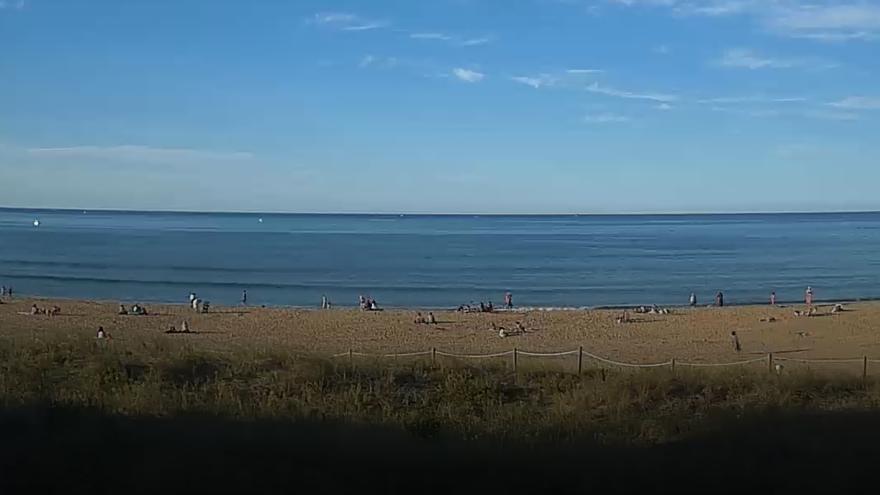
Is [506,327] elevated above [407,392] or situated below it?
below

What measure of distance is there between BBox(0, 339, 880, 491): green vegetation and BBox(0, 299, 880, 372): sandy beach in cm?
992

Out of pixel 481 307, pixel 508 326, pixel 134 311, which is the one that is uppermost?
pixel 134 311

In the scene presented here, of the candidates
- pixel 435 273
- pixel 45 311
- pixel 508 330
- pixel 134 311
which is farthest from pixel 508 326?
pixel 435 273

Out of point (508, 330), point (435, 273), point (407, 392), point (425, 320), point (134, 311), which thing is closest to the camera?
point (407, 392)

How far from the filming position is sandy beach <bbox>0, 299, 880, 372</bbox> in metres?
27.0

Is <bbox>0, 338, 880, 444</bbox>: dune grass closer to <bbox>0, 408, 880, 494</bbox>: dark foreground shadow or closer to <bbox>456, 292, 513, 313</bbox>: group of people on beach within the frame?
<bbox>0, 408, 880, 494</bbox>: dark foreground shadow

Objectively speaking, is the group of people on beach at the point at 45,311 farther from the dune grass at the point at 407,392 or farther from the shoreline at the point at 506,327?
the dune grass at the point at 407,392

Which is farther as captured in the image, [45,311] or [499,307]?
[499,307]

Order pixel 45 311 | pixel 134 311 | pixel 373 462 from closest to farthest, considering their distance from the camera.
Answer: pixel 373 462 < pixel 45 311 < pixel 134 311

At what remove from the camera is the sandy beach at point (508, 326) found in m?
27.0

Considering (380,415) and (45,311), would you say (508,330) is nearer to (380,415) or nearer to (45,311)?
(45,311)

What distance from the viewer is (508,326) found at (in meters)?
34.1

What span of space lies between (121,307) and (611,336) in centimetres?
1961

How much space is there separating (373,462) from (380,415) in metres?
3.22
